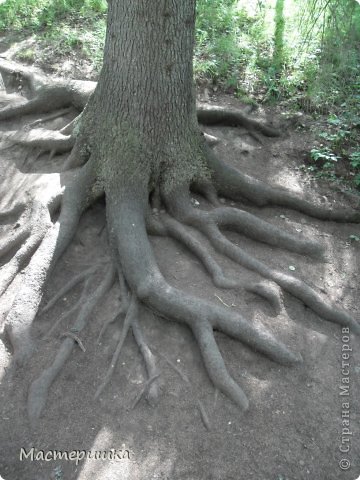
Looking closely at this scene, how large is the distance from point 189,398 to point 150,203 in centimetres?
212

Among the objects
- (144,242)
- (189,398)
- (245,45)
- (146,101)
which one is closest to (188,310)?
(189,398)

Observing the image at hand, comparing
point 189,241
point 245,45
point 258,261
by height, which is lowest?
point 258,261

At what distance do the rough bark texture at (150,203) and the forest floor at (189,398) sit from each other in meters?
0.10

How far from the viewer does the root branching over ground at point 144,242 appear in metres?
3.76

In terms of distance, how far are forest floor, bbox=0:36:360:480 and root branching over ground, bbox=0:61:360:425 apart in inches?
3.2

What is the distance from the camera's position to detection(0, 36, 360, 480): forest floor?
10.5ft

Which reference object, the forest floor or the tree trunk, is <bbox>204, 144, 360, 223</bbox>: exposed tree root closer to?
the tree trunk

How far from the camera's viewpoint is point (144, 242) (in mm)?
4297

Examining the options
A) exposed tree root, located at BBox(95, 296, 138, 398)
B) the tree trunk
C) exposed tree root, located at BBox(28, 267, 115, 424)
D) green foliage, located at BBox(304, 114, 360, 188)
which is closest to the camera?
exposed tree root, located at BBox(28, 267, 115, 424)

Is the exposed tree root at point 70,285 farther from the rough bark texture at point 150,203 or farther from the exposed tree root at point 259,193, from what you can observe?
the exposed tree root at point 259,193

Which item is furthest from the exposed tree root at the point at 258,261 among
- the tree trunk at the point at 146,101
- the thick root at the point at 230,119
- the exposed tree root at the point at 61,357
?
the thick root at the point at 230,119

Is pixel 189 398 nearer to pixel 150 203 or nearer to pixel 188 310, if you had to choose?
pixel 188 310

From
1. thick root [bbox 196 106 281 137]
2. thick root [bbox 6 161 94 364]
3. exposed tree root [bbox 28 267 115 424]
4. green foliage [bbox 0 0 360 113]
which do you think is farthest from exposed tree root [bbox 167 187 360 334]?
green foliage [bbox 0 0 360 113]

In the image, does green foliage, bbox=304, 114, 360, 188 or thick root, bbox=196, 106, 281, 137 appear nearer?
green foliage, bbox=304, 114, 360, 188
